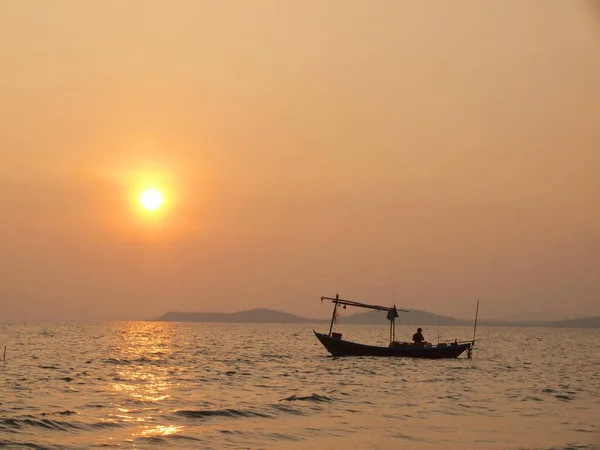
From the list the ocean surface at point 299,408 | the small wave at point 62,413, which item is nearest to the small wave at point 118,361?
the ocean surface at point 299,408

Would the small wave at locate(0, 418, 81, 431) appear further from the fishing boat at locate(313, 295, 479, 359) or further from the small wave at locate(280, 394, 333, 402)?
the fishing boat at locate(313, 295, 479, 359)

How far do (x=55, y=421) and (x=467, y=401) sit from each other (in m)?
18.2

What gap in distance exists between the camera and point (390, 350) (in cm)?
5722

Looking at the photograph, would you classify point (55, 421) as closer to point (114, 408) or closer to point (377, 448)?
point (114, 408)

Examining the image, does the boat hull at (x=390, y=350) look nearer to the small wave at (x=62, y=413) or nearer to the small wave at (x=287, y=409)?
the small wave at (x=287, y=409)

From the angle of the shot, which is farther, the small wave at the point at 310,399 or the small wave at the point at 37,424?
the small wave at the point at 310,399

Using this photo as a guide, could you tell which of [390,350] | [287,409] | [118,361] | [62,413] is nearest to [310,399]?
[287,409]

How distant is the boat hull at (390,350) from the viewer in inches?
2250

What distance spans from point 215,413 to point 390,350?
1130 inches

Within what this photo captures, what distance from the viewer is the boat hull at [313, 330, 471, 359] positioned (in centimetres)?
5716

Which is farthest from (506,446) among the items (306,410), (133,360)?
(133,360)

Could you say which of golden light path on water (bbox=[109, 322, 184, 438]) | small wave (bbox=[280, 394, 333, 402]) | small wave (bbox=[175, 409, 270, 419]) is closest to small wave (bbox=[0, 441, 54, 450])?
golden light path on water (bbox=[109, 322, 184, 438])

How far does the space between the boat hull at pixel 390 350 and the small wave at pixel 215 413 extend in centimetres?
2755

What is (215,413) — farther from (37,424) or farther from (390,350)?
(390,350)
